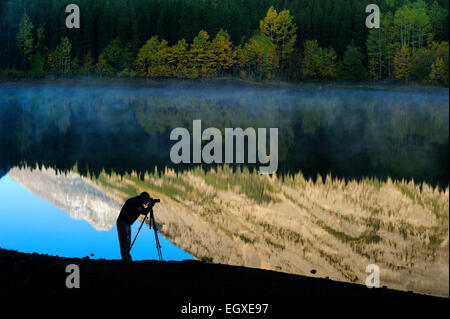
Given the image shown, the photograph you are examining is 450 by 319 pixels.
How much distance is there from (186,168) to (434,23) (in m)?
98.1

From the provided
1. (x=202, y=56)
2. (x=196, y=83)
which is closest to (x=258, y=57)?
(x=202, y=56)

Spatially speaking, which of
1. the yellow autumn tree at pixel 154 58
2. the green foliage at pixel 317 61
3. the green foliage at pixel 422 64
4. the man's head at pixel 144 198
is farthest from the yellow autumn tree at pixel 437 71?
the man's head at pixel 144 198

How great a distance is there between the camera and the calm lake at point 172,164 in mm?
22000

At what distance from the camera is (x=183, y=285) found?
11.1 m

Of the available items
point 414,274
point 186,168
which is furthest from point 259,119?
point 414,274

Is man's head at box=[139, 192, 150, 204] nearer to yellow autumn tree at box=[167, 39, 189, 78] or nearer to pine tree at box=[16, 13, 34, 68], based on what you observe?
yellow autumn tree at box=[167, 39, 189, 78]

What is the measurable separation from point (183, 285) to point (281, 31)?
132100mm

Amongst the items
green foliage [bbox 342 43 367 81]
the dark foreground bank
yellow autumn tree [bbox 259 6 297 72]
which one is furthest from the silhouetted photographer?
yellow autumn tree [bbox 259 6 297 72]

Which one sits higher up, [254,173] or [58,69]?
[58,69]

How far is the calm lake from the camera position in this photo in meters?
22.0

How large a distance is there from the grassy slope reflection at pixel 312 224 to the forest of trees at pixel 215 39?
96.2 metres
